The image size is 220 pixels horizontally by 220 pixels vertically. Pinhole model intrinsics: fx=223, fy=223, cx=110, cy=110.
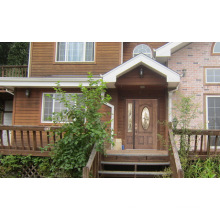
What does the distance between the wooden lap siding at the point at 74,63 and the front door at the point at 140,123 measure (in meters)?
1.77

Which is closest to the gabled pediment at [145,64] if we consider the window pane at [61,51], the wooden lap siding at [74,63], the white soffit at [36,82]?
the white soffit at [36,82]

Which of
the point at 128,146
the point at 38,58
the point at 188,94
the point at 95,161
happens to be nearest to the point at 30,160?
the point at 95,161

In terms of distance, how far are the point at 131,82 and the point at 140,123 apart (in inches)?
68.6

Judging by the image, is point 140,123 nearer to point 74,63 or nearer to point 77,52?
point 74,63

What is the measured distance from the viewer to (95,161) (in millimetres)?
4938

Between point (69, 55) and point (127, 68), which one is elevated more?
point (69, 55)

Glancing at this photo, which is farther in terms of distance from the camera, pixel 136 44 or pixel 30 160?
pixel 136 44

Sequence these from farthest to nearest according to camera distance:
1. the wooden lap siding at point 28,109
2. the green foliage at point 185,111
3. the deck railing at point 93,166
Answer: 1. the wooden lap siding at point 28,109
2. the green foliage at point 185,111
3. the deck railing at point 93,166

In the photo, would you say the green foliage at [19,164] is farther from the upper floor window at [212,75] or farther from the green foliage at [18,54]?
the green foliage at [18,54]

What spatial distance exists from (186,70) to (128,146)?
340 cm

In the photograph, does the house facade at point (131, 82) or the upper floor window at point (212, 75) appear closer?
the house facade at point (131, 82)

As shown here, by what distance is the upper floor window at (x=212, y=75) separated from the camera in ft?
25.2

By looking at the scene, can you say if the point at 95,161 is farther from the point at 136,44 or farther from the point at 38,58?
the point at 136,44

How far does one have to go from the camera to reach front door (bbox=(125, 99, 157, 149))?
26.9ft
